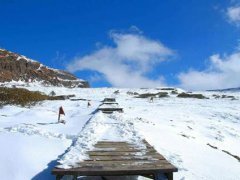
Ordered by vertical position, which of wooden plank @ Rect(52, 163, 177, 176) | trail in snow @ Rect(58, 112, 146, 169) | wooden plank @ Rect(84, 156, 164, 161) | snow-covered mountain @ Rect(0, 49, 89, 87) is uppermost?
snow-covered mountain @ Rect(0, 49, 89, 87)

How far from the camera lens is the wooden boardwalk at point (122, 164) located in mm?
5820

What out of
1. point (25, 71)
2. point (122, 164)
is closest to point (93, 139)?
point (122, 164)

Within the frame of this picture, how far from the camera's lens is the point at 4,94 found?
22.0 m

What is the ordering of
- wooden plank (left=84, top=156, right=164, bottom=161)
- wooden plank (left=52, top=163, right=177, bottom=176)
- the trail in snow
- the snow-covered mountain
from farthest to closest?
the snow-covered mountain < wooden plank (left=84, top=156, right=164, bottom=161) < the trail in snow < wooden plank (left=52, top=163, right=177, bottom=176)

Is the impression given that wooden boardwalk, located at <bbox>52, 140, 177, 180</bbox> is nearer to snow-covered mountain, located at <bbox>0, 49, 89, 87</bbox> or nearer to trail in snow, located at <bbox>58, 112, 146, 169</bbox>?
trail in snow, located at <bbox>58, 112, 146, 169</bbox>

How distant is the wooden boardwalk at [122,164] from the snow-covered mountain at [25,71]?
3512 inches

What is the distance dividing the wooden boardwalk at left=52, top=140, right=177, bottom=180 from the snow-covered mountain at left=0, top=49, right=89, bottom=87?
89204 mm

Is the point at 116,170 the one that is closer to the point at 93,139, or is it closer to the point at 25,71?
the point at 93,139

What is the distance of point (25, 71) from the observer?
106812mm

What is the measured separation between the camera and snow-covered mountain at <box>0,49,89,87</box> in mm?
99500

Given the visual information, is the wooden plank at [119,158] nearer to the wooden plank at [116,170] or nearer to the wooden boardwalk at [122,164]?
the wooden boardwalk at [122,164]

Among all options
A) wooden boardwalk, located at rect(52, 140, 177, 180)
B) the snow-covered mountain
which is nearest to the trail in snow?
wooden boardwalk, located at rect(52, 140, 177, 180)

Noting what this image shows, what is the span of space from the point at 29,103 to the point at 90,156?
16.8 m

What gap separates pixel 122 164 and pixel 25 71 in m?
105
